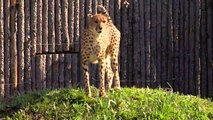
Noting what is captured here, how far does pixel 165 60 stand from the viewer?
13.9 metres

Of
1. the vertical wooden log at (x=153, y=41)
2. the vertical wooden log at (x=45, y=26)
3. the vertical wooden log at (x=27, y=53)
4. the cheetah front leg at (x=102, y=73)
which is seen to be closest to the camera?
the cheetah front leg at (x=102, y=73)

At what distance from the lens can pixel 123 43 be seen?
13688mm

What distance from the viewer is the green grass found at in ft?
29.8

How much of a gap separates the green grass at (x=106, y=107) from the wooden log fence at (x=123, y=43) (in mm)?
2774

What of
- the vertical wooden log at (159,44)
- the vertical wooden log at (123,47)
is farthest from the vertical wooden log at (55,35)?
the vertical wooden log at (159,44)

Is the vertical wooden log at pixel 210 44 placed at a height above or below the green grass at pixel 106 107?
above

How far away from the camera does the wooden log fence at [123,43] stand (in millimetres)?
13031

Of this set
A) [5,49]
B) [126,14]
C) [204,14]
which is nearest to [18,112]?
[5,49]

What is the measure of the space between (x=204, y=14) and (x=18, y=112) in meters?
5.85

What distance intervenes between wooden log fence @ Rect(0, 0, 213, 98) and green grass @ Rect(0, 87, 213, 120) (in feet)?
9.10

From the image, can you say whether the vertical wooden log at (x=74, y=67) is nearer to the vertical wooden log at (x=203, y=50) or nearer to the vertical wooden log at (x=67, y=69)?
the vertical wooden log at (x=67, y=69)

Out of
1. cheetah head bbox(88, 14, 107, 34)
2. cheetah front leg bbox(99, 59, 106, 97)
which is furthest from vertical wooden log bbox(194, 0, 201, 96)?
cheetah head bbox(88, 14, 107, 34)

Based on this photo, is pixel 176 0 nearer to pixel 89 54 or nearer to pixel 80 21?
pixel 80 21

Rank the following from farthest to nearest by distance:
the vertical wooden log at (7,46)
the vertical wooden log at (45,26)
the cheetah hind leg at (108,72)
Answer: the vertical wooden log at (45,26) → the vertical wooden log at (7,46) → the cheetah hind leg at (108,72)
